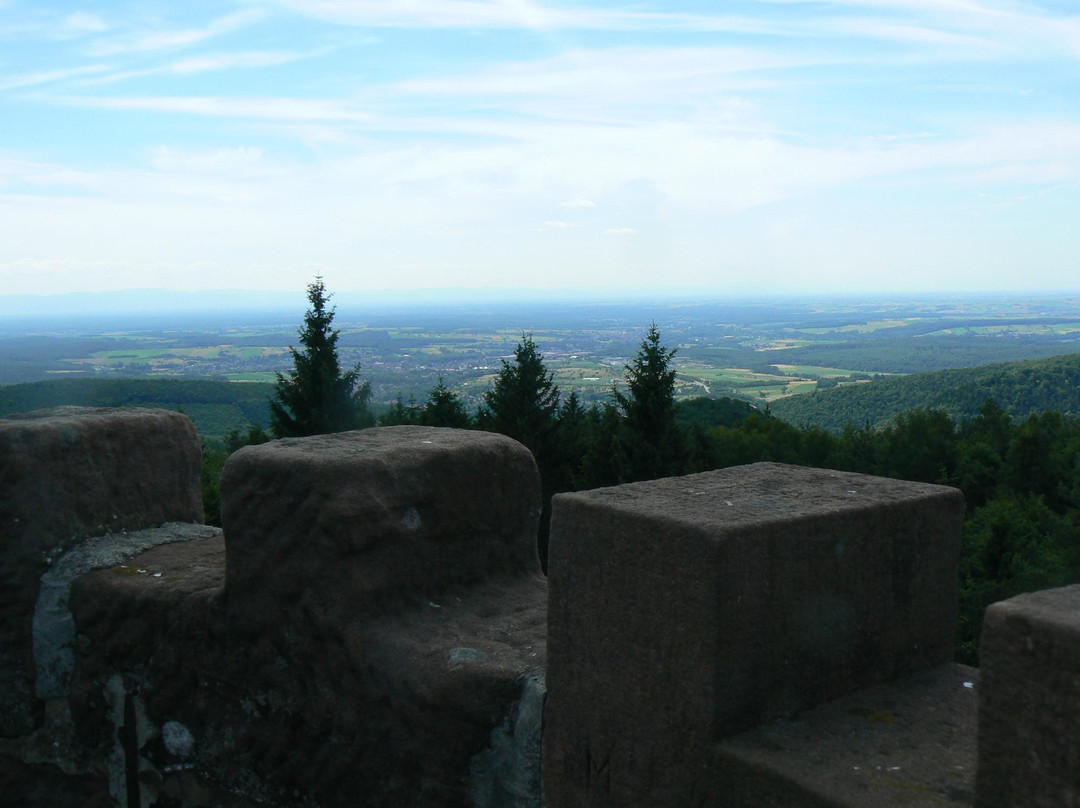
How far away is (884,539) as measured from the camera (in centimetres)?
249

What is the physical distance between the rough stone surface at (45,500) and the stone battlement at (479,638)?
0.04 feet

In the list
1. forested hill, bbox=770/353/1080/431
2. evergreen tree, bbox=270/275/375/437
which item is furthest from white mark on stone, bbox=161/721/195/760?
forested hill, bbox=770/353/1080/431

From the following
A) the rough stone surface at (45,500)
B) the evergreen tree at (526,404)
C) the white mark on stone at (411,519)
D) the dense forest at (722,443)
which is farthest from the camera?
the evergreen tree at (526,404)

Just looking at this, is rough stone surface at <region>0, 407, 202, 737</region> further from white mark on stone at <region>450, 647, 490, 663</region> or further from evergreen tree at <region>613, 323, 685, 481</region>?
evergreen tree at <region>613, 323, 685, 481</region>

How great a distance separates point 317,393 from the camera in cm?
2428

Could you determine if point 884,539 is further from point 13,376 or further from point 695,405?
point 13,376

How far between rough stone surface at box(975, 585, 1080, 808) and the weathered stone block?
0.60 metres

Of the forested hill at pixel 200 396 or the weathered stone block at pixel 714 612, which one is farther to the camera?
the forested hill at pixel 200 396

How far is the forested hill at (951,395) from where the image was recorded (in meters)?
39.7

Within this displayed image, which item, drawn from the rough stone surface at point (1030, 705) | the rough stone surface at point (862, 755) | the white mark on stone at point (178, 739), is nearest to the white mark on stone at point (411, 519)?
the white mark on stone at point (178, 739)

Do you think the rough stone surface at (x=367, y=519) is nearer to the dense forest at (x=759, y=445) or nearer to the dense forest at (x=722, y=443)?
the dense forest at (x=722, y=443)

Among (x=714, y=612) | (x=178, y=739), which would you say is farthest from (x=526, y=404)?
(x=714, y=612)

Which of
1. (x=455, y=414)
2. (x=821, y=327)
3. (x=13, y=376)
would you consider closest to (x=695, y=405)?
(x=455, y=414)

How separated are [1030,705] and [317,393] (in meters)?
23.6
